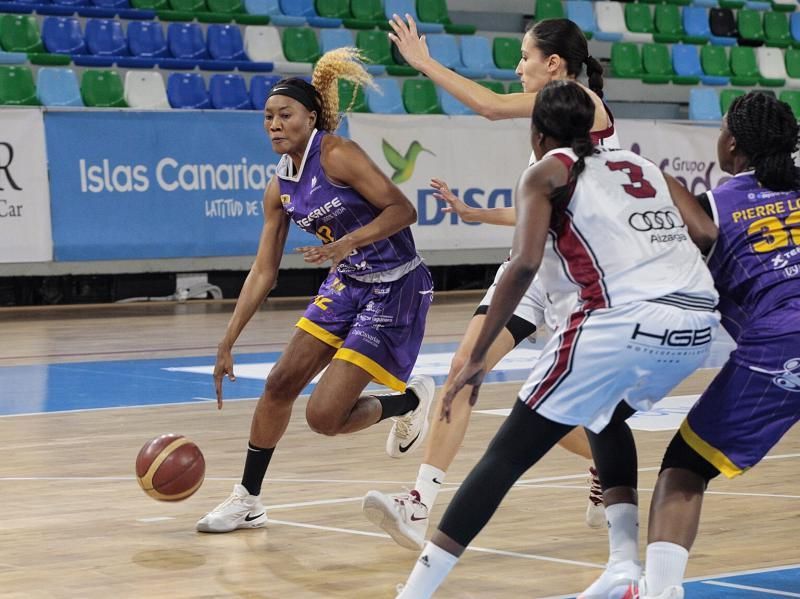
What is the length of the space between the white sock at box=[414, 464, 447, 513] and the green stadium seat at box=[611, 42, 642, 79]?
48.3ft

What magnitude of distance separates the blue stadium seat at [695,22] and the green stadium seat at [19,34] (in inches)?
403

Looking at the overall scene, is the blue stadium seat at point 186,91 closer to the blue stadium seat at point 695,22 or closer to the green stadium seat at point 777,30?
the blue stadium seat at point 695,22

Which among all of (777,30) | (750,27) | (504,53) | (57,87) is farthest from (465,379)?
(777,30)

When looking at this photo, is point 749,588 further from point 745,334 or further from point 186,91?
point 186,91

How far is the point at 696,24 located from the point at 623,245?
18.2 m

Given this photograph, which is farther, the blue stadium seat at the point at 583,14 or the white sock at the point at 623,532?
the blue stadium seat at the point at 583,14

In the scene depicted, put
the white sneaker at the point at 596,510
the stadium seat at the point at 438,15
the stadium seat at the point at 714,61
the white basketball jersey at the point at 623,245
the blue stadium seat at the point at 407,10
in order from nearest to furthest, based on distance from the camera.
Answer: the white basketball jersey at the point at 623,245, the white sneaker at the point at 596,510, the blue stadium seat at the point at 407,10, the stadium seat at the point at 438,15, the stadium seat at the point at 714,61

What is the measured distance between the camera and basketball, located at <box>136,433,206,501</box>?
5.21m

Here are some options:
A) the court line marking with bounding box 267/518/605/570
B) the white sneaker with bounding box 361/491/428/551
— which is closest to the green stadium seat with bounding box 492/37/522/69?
the court line marking with bounding box 267/518/605/570

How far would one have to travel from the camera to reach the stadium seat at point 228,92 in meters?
15.3

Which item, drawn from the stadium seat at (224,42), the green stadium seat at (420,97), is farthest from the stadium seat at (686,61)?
A: the stadium seat at (224,42)

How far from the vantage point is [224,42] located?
1591 cm

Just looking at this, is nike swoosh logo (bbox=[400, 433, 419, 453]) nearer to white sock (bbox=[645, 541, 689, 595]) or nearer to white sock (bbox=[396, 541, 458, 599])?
white sock (bbox=[645, 541, 689, 595])

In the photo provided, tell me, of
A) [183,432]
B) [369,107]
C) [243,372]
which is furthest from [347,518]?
[369,107]
